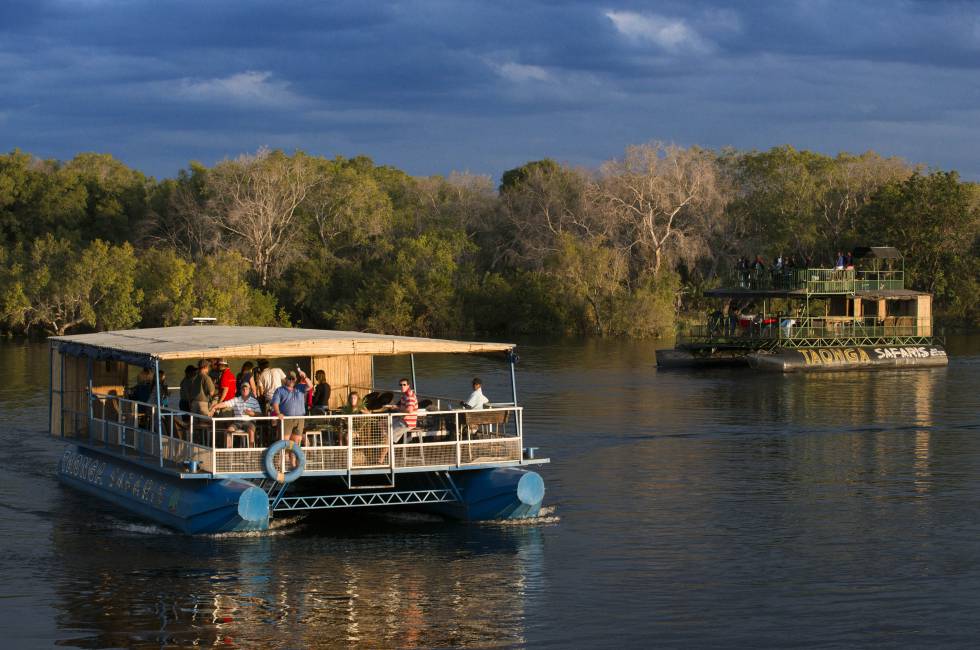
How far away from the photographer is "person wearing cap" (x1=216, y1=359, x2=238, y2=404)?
976 inches

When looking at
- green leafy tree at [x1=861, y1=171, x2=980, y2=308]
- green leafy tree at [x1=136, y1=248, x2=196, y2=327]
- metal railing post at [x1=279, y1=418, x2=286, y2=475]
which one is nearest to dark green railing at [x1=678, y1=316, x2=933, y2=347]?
green leafy tree at [x1=861, y1=171, x2=980, y2=308]

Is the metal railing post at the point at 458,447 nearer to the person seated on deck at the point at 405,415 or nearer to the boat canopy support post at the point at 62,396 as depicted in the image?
the person seated on deck at the point at 405,415

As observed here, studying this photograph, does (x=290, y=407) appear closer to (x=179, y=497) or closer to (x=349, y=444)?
(x=349, y=444)

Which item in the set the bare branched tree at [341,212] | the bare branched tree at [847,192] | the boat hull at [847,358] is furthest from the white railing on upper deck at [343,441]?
the bare branched tree at [847,192]

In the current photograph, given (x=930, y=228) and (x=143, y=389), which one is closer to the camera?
(x=143, y=389)

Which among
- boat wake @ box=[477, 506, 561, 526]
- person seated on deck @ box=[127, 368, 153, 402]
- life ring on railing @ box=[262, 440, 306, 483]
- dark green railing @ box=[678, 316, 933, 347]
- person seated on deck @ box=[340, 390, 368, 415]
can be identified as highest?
dark green railing @ box=[678, 316, 933, 347]

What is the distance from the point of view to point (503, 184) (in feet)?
344

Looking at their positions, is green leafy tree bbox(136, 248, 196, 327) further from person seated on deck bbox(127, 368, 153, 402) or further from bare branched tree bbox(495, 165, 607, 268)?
person seated on deck bbox(127, 368, 153, 402)

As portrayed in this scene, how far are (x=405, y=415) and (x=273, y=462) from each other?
2222 mm

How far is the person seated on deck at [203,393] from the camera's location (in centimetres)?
2403

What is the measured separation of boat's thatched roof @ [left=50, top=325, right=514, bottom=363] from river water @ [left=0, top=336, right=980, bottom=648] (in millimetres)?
3035

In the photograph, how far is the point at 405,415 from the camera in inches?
890

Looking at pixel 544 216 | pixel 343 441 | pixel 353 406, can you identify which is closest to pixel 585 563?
pixel 343 441

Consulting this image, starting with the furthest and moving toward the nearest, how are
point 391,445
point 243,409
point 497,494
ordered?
point 497,494, point 243,409, point 391,445
